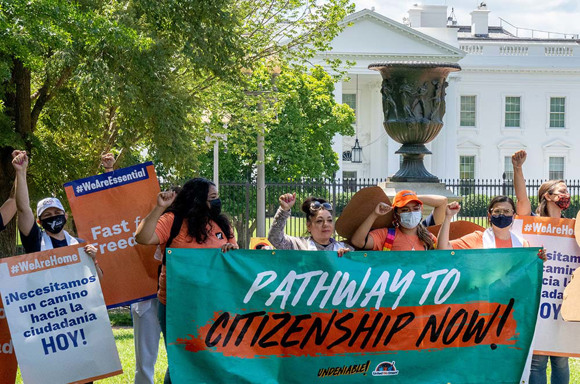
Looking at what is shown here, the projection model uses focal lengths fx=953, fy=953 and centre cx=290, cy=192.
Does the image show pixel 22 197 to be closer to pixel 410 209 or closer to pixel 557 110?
pixel 410 209

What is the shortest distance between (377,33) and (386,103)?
4616 cm

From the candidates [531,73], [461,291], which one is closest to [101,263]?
[461,291]

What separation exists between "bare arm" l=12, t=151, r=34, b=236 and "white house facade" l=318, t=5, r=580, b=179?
5083 centimetres

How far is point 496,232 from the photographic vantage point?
6973 millimetres

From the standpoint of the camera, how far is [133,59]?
14109 millimetres

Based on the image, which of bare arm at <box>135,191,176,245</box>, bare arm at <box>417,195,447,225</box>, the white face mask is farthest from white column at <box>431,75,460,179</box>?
bare arm at <box>135,191,176,245</box>

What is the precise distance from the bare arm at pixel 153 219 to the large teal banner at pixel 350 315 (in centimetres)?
22

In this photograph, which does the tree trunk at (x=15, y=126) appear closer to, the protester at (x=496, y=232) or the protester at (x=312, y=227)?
the protester at (x=312, y=227)

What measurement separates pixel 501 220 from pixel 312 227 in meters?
1.39

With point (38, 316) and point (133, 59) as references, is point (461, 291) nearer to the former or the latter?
point (38, 316)

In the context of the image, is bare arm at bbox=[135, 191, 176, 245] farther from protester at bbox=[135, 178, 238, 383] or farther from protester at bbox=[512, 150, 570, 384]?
protester at bbox=[512, 150, 570, 384]

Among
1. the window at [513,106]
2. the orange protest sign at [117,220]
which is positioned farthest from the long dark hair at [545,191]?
the window at [513,106]

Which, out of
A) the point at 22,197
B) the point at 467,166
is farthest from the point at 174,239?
the point at 467,166

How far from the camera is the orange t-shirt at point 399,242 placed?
6.83m
